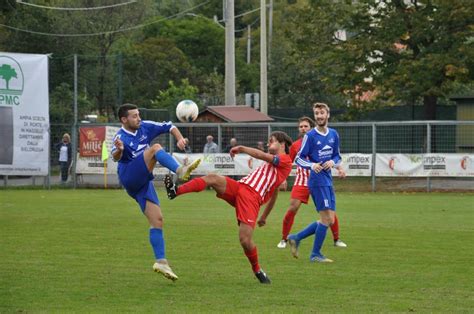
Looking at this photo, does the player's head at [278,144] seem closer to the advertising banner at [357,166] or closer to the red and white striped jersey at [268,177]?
the red and white striped jersey at [268,177]

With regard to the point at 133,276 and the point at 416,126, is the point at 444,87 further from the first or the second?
the point at 133,276

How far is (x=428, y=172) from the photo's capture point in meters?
30.8

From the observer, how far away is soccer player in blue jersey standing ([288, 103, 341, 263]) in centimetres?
1368

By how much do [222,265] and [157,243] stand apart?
67.7 inches

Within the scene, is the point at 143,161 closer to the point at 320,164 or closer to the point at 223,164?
the point at 320,164

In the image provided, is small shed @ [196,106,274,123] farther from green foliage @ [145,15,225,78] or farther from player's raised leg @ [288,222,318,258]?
green foliage @ [145,15,225,78]

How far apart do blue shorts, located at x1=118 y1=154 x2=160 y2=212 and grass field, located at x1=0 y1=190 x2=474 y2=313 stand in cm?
99

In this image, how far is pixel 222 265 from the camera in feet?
42.9

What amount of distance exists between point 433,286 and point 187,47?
65206mm

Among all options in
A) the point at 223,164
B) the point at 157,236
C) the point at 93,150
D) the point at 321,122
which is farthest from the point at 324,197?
the point at 93,150

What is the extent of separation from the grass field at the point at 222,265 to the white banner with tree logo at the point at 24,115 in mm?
8175

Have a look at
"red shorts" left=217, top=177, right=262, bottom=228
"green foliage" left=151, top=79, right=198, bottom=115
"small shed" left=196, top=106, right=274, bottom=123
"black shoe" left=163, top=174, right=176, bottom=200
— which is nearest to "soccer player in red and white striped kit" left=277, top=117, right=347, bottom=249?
"red shorts" left=217, top=177, right=262, bottom=228

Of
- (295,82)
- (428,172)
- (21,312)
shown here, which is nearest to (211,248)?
(21,312)

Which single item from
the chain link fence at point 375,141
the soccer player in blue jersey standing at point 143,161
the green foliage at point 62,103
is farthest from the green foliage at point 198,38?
the soccer player in blue jersey standing at point 143,161
